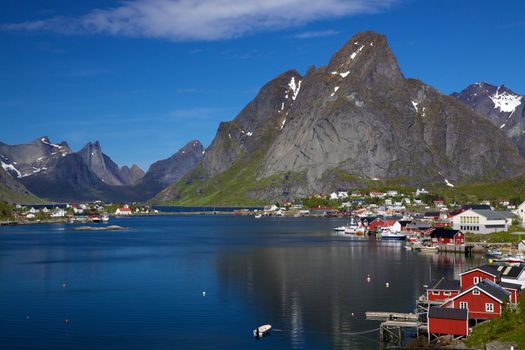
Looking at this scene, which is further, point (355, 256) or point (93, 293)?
point (355, 256)

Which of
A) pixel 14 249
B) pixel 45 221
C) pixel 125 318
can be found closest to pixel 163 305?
pixel 125 318

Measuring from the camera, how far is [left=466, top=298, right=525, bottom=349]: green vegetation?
32875 millimetres

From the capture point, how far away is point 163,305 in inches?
1966

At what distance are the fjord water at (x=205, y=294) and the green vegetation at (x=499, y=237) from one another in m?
11.6

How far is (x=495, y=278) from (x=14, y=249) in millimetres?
74184

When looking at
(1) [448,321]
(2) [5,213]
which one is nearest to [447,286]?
(1) [448,321]

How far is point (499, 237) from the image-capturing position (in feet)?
295

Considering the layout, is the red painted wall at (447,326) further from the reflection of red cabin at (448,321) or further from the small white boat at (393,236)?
the small white boat at (393,236)

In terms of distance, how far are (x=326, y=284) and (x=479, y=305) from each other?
835 inches

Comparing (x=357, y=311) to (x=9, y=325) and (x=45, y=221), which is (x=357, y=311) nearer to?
(x=9, y=325)

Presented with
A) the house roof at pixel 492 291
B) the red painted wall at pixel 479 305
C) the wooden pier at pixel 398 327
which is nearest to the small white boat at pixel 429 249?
the house roof at pixel 492 291

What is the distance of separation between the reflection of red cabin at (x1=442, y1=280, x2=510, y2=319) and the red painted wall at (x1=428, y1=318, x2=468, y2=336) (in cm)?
255

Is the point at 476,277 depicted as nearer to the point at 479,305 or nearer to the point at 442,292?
the point at 442,292

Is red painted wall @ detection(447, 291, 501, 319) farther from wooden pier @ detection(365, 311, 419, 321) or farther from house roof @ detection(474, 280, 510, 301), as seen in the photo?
wooden pier @ detection(365, 311, 419, 321)
